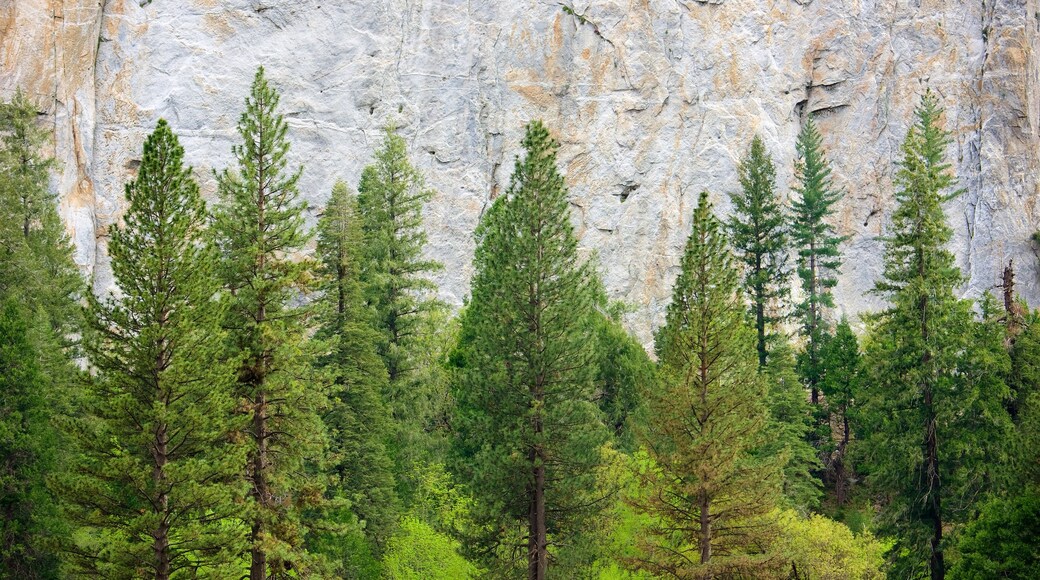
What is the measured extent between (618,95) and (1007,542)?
41158 millimetres

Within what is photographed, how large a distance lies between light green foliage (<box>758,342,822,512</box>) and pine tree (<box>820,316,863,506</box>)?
4.17 m

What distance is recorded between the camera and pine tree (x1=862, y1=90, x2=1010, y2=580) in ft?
77.4

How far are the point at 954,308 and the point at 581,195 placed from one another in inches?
1313

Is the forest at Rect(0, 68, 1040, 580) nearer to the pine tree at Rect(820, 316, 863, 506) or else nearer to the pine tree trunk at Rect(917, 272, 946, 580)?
the pine tree trunk at Rect(917, 272, 946, 580)

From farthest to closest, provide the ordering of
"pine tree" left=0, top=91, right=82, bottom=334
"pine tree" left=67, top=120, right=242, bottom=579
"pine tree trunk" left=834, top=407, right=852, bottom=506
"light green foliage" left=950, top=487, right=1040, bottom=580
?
"pine tree trunk" left=834, top=407, right=852, bottom=506 → "pine tree" left=0, top=91, right=82, bottom=334 → "light green foliage" left=950, top=487, right=1040, bottom=580 → "pine tree" left=67, top=120, right=242, bottom=579

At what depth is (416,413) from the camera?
31.0 metres

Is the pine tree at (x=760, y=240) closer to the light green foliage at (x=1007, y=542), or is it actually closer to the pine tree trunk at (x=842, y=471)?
the pine tree trunk at (x=842, y=471)

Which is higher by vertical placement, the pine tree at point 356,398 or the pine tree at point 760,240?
the pine tree at point 760,240

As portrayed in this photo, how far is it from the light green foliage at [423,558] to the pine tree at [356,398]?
58 centimetres

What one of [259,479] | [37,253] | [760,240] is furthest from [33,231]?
[760,240]

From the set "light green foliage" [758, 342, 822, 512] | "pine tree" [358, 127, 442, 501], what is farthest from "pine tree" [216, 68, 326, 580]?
"light green foliage" [758, 342, 822, 512]

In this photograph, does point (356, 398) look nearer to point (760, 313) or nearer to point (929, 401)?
point (929, 401)

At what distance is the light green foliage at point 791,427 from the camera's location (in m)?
34.4

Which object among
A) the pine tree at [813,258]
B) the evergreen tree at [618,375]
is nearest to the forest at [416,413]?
the evergreen tree at [618,375]
